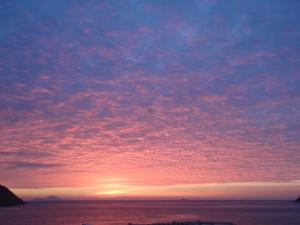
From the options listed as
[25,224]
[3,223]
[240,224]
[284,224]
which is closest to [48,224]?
[25,224]

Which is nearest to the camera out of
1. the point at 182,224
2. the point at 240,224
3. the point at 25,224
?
the point at 182,224

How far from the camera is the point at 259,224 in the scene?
115m

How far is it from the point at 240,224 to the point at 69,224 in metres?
62.0

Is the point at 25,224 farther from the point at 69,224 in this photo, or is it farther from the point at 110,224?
the point at 110,224

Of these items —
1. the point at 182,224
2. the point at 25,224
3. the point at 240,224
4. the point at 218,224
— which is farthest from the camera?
the point at 25,224

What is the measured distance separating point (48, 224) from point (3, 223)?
16.8 metres

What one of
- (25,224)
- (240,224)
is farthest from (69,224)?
(240,224)

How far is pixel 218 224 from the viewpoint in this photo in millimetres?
83562

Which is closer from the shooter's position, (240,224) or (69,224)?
(240,224)

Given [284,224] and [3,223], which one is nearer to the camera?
[284,224]

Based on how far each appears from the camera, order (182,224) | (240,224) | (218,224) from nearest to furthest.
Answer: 1. (182,224)
2. (218,224)
3. (240,224)

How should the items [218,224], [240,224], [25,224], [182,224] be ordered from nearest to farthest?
[182,224]
[218,224]
[240,224]
[25,224]

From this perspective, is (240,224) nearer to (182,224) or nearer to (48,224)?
(182,224)

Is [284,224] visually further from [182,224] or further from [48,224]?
[48,224]
